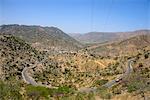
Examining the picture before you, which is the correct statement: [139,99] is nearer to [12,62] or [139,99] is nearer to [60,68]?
[12,62]

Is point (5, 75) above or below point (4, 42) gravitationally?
below

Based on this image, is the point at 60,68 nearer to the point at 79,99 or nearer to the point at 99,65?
the point at 99,65

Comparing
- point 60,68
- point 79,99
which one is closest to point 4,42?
point 60,68

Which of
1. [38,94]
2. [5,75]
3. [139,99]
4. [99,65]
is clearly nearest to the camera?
[139,99]

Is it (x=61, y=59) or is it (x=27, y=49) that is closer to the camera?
(x=27, y=49)

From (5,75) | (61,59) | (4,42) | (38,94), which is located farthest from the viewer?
(61,59)

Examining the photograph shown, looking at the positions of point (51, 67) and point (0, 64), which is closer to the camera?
point (0, 64)

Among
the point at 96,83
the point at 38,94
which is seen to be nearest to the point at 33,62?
the point at 96,83

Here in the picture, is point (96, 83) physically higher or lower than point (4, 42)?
lower

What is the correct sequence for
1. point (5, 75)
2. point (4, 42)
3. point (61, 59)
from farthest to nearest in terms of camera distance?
point (61, 59) < point (4, 42) < point (5, 75)
